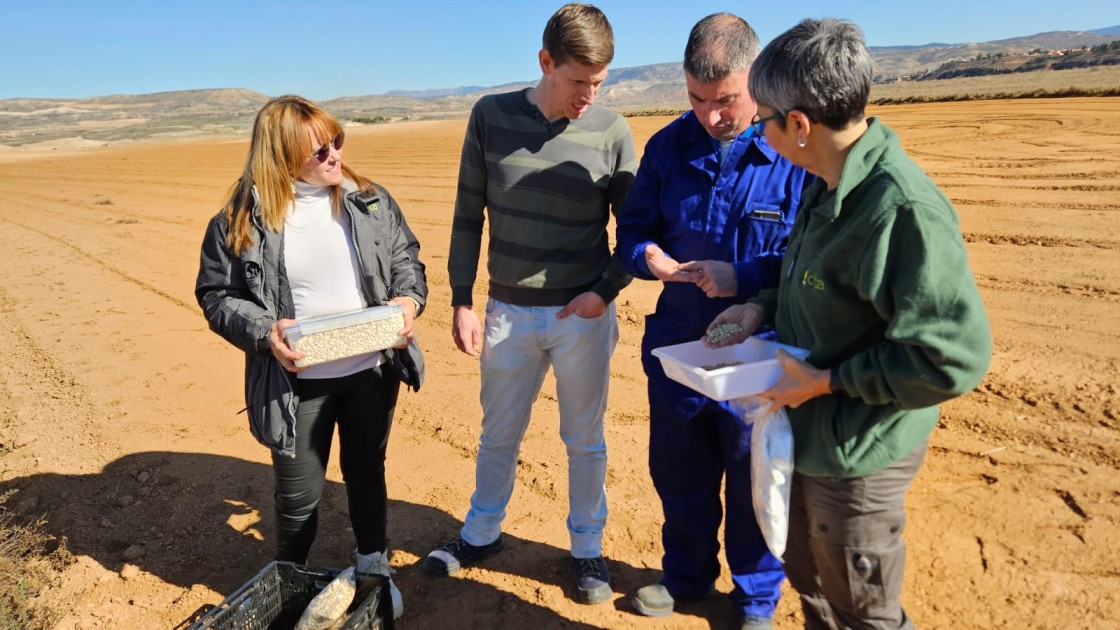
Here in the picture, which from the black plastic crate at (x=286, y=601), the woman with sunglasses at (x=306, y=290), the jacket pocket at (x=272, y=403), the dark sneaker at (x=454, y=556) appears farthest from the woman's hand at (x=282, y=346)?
the dark sneaker at (x=454, y=556)

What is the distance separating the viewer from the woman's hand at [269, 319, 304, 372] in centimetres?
232

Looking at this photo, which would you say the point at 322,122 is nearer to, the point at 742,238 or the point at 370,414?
the point at 370,414

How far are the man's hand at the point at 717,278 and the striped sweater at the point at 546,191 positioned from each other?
0.46 m

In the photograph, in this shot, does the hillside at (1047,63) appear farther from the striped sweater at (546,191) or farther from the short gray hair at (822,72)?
the short gray hair at (822,72)

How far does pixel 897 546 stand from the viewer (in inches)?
68.9

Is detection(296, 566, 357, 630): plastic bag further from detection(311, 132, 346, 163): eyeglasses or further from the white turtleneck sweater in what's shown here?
detection(311, 132, 346, 163): eyeglasses

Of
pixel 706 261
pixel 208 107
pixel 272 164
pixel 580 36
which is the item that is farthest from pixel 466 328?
pixel 208 107

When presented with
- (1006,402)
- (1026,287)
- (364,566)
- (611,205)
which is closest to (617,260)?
(611,205)

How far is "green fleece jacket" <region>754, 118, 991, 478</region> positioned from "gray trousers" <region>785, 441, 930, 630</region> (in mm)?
59

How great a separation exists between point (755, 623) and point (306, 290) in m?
1.97

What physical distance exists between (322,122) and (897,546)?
2.08m

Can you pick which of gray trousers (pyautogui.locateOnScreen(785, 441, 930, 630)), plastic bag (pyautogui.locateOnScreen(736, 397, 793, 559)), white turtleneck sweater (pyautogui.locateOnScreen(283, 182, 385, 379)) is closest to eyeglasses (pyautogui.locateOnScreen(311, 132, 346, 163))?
white turtleneck sweater (pyautogui.locateOnScreen(283, 182, 385, 379))

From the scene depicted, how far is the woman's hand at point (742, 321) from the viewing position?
2021mm

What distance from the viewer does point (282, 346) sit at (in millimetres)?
2314
